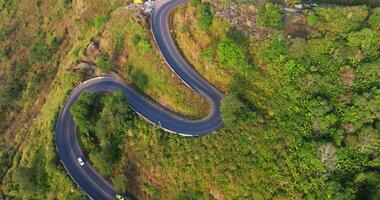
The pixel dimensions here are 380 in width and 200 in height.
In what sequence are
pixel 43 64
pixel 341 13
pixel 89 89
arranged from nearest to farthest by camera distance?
pixel 341 13, pixel 89 89, pixel 43 64

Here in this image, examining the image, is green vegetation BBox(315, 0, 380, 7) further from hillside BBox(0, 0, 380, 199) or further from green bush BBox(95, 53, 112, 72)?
green bush BBox(95, 53, 112, 72)

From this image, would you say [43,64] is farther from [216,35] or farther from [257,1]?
[257,1]

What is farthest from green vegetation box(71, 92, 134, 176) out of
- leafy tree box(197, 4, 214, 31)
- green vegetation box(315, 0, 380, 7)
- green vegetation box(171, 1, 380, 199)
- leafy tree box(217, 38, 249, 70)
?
green vegetation box(315, 0, 380, 7)

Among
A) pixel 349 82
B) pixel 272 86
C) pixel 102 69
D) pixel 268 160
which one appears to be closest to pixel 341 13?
pixel 349 82

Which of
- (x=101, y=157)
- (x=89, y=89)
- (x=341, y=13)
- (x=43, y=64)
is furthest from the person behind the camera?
(x=43, y=64)

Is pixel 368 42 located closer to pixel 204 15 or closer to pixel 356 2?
pixel 356 2

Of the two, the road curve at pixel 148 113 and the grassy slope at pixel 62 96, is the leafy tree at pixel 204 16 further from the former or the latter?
the grassy slope at pixel 62 96
